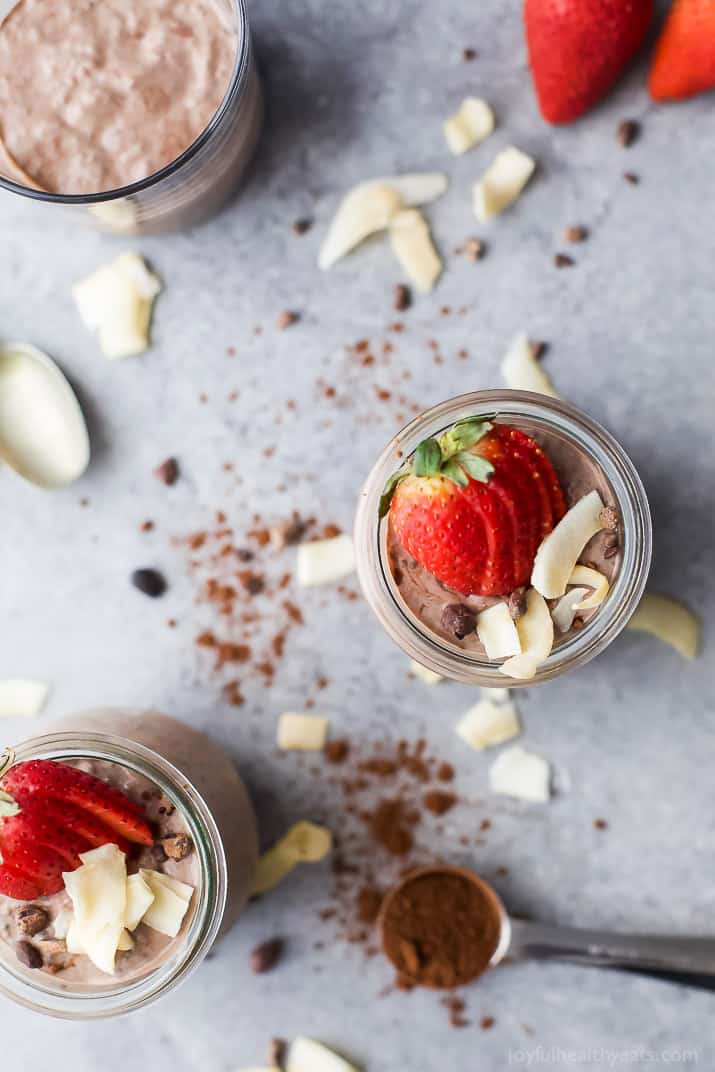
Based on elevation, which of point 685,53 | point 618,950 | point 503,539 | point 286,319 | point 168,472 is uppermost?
point 685,53

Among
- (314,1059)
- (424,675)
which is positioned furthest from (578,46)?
(314,1059)

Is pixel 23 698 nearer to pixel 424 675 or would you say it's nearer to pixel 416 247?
pixel 424 675

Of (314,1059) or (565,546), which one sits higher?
(565,546)

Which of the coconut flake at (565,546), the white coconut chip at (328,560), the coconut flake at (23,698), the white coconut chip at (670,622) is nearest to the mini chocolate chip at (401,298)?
the white coconut chip at (328,560)

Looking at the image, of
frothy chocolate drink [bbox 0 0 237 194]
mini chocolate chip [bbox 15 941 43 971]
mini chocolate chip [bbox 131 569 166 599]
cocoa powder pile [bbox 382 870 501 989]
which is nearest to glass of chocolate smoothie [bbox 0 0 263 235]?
frothy chocolate drink [bbox 0 0 237 194]

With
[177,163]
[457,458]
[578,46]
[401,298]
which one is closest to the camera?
[457,458]

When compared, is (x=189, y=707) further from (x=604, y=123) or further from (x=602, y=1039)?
(x=604, y=123)
